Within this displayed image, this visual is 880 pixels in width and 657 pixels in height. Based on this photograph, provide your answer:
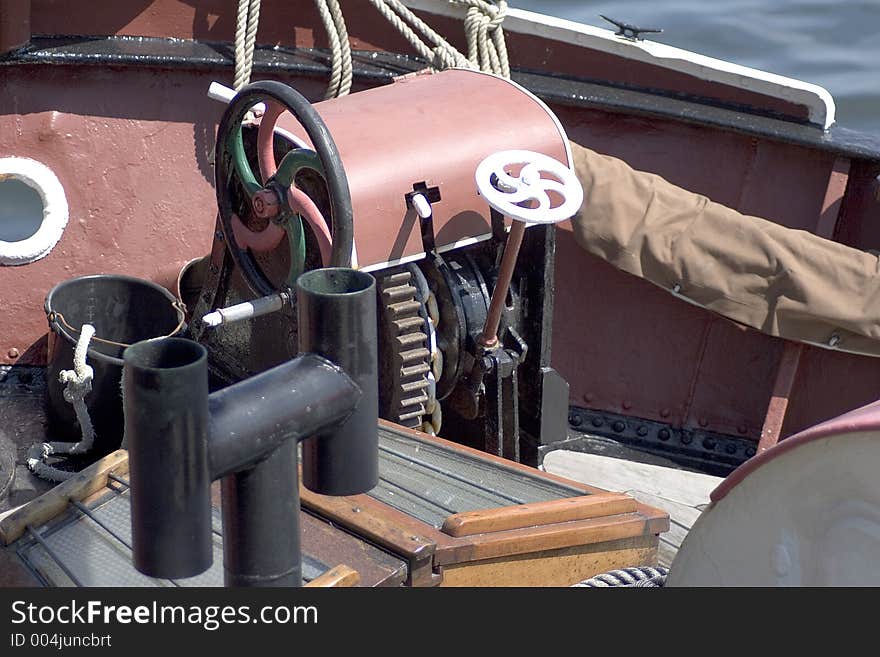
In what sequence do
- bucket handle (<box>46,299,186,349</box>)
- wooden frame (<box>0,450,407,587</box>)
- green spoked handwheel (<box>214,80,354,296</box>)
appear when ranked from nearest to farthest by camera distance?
wooden frame (<box>0,450,407,587</box>), green spoked handwheel (<box>214,80,354,296</box>), bucket handle (<box>46,299,186,349</box>)

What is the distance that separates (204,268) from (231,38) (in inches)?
31.2

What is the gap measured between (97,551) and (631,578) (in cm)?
96

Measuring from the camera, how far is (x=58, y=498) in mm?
2270

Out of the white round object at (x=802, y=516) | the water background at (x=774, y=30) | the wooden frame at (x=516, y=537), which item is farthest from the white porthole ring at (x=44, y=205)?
the water background at (x=774, y=30)

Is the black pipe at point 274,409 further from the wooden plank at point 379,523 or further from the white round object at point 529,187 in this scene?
the white round object at point 529,187

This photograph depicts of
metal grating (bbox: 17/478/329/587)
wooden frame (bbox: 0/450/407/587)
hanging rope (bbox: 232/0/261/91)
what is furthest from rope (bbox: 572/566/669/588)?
hanging rope (bbox: 232/0/261/91)

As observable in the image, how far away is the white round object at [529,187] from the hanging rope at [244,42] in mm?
1151

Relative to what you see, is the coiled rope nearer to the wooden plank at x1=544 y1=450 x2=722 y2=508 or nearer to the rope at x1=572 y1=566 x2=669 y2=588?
the wooden plank at x1=544 y1=450 x2=722 y2=508

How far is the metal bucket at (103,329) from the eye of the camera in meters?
3.29

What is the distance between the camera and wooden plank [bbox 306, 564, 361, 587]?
192 centimetres

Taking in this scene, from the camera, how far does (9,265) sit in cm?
378

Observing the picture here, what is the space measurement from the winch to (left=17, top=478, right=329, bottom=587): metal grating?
0.57 meters

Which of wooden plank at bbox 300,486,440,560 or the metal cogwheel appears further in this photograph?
the metal cogwheel

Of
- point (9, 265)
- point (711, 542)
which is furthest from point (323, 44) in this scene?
point (711, 542)
